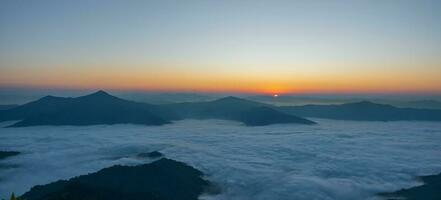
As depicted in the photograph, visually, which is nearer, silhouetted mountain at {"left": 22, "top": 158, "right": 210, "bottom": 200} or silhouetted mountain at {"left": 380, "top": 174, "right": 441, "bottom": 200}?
silhouetted mountain at {"left": 22, "top": 158, "right": 210, "bottom": 200}

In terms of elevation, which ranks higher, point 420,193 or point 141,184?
point 141,184

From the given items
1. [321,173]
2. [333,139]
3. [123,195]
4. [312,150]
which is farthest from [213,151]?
[123,195]

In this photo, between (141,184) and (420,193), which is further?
(141,184)

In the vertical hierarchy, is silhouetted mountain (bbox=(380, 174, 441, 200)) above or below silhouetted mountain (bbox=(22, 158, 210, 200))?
below

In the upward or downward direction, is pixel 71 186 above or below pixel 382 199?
above

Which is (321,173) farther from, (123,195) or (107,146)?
(107,146)

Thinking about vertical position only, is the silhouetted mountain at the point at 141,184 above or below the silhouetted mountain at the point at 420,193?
above

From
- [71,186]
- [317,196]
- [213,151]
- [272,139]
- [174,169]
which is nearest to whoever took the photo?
[71,186]

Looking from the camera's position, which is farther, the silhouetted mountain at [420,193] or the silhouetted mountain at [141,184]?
the silhouetted mountain at [420,193]
